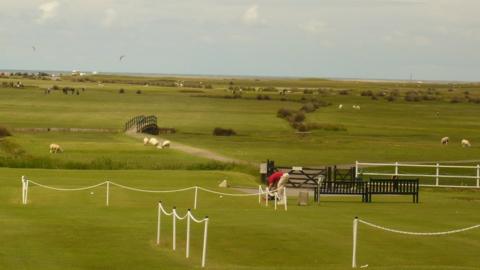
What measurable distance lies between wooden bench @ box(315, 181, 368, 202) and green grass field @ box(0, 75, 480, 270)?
44 centimetres

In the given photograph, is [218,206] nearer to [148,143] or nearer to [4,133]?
[148,143]

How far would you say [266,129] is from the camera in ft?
346

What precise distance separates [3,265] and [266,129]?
82191mm

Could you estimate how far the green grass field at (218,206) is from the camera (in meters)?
26.0

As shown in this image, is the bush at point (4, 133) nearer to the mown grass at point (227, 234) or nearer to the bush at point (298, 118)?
the mown grass at point (227, 234)

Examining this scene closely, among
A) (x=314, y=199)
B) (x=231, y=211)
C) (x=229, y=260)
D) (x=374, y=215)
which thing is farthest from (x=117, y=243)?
(x=314, y=199)

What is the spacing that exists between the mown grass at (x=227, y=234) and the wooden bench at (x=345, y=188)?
5.14ft

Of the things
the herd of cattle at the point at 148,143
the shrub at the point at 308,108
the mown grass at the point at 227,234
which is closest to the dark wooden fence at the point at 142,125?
the herd of cattle at the point at 148,143

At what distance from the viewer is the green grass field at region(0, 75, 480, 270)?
2597cm

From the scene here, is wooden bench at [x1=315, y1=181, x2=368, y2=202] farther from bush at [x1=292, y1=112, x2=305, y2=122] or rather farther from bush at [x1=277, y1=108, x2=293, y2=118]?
bush at [x1=277, y1=108, x2=293, y2=118]

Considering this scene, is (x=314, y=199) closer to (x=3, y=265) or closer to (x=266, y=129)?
(x=3, y=265)

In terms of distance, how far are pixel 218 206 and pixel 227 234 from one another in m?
11.8

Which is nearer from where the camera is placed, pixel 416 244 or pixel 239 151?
pixel 416 244

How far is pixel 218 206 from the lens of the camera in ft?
136
